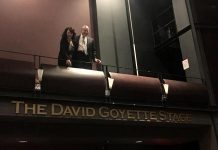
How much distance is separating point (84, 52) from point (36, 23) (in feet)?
7.86

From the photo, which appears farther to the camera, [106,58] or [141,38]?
[141,38]

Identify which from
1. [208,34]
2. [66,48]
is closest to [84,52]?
[66,48]

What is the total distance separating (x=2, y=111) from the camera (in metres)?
5.91

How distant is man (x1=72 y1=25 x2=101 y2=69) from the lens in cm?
→ 734

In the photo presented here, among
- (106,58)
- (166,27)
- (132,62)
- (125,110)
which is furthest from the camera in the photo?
(166,27)

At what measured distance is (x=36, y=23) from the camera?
9117 mm

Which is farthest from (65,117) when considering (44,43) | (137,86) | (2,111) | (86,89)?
(44,43)

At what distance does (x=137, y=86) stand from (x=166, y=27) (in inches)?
177

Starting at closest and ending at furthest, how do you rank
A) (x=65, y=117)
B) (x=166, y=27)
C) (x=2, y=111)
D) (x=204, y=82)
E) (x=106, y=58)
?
A: (x=2, y=111)
(x=65, y=117)
(x=204, y=82)
(x=106, y=58)
(x=166, y=27)

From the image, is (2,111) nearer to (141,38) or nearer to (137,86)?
(137,86)

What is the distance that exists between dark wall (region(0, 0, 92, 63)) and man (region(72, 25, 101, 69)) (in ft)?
6.10

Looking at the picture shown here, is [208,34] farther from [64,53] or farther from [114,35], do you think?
[64,53]

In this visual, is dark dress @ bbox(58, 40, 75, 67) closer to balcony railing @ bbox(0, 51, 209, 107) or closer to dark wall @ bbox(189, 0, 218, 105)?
balcony railing @ bbox(0, 51, 209, 107)

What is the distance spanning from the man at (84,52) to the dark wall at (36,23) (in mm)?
1859
